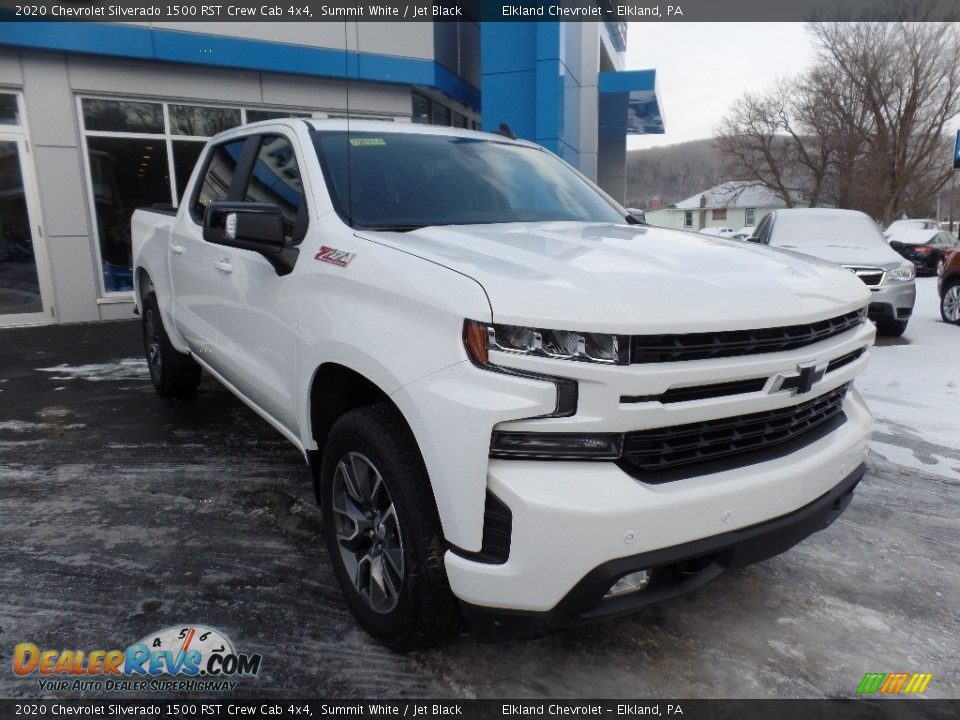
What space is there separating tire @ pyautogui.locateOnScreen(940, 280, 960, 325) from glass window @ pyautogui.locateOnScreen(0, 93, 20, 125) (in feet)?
41.7

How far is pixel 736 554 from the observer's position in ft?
6.61

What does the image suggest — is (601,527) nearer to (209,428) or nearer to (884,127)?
(209,428)

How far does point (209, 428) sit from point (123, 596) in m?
2.30

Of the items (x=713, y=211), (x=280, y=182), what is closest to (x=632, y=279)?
(x=280, y=182)

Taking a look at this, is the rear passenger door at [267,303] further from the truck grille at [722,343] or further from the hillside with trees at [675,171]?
the hillside with trees at [675,171]

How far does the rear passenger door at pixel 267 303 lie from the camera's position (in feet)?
9.15

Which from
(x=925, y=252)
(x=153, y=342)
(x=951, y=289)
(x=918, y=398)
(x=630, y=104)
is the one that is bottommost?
(x=918, y=398)

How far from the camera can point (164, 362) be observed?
5270 mm

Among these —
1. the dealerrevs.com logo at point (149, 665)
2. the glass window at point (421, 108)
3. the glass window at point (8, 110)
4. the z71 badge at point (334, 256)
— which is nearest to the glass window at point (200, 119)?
the glass window at point (8, 110)

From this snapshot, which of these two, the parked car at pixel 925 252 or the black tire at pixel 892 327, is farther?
the parked car at pixel 925 252

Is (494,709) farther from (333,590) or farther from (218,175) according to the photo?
(218,175)

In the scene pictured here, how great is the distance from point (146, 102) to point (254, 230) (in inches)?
359

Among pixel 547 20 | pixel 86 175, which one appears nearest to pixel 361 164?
pixel 86 175

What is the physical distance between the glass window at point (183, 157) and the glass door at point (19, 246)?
189 cm
